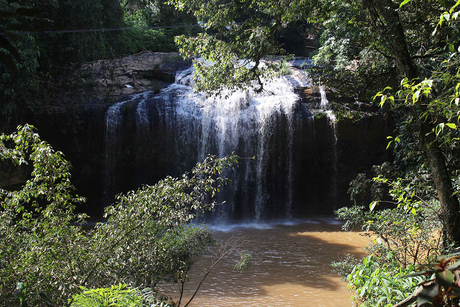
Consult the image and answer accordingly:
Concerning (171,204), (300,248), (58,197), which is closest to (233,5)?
(171,204)

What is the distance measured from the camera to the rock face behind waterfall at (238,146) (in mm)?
12578

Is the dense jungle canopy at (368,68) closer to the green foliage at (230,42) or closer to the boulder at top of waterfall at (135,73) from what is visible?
the green foliage at (230,42)

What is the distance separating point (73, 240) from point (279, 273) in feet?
17.0

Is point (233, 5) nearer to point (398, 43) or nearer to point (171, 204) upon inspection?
point (398, 43)

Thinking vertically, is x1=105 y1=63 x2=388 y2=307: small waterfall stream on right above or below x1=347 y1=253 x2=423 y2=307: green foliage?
above

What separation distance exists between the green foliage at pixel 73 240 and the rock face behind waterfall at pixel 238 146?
8743mm

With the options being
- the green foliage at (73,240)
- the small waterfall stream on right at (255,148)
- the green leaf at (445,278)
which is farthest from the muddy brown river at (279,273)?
the green leaf at (445,278)

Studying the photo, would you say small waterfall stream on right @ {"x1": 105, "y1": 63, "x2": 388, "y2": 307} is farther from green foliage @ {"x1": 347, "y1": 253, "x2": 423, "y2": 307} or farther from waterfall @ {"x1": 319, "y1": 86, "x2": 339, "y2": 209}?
green foliage @ {"x1": 347, "y1": 253, "x2": 423, "y2": 307}

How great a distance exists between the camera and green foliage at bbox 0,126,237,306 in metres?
3.29

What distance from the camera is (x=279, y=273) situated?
763 cm

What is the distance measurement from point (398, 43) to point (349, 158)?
999 cm

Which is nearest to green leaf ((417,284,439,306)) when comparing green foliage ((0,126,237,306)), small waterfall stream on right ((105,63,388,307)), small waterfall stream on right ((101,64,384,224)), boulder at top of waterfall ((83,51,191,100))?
green foliage ((0,126,237,306))

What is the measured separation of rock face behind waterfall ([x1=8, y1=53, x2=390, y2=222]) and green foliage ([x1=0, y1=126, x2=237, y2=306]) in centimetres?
874

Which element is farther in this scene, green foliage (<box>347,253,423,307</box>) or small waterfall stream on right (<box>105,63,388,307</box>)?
small waterfall stream on right (<box>105,63,388,307</box>)
